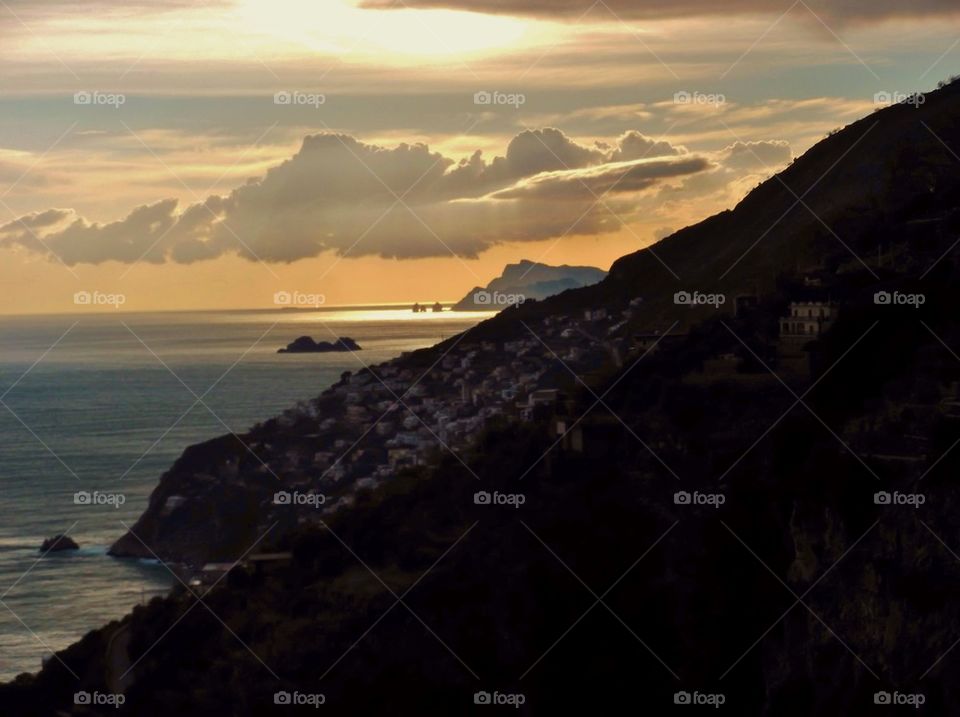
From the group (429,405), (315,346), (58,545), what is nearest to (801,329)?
(429,405)

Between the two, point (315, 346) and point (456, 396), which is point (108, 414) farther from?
point (456, 396)

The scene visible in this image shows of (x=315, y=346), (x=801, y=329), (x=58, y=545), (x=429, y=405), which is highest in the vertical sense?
(x=315, y=346)

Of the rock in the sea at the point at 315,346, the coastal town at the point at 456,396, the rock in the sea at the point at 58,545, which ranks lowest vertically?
the rock in the sea at the point at 58,545

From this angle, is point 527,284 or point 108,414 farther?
point 108,414

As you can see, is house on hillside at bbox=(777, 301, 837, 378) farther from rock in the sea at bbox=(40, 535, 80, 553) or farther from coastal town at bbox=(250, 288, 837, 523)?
rock in the sea at bbox=(40, 535, 80, 553)

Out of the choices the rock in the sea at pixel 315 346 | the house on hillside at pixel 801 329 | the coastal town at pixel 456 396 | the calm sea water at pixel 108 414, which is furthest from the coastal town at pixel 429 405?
the rock in the sea at pixel 315 346

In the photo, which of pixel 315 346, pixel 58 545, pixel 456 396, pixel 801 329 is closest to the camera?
pixel 801 329

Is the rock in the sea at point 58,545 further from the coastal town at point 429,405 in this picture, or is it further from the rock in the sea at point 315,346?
the rock in the sea at point 315,346

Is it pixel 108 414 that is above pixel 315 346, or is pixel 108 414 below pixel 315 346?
below
